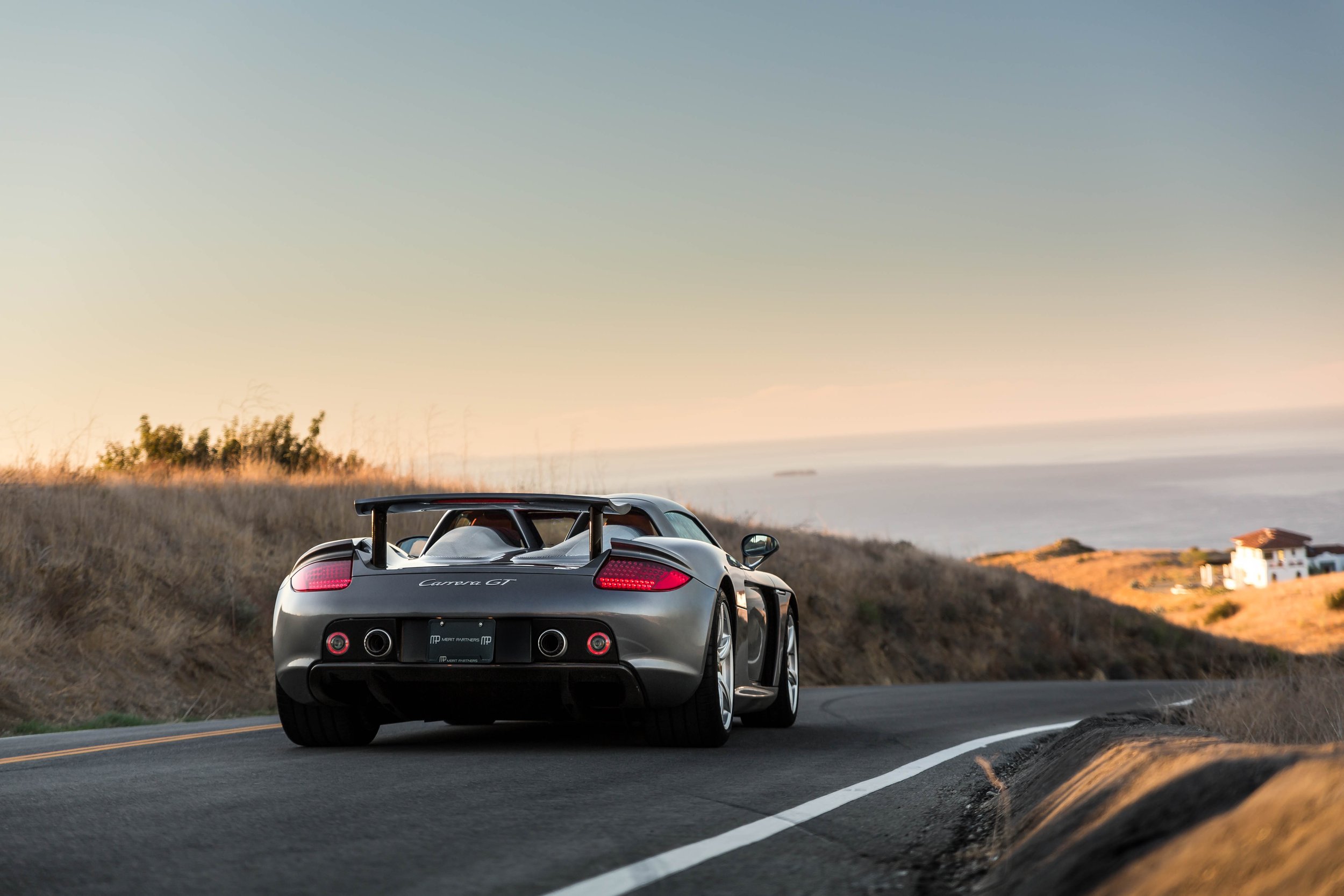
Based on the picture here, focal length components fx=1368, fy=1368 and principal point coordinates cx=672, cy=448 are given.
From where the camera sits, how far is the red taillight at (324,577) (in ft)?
23.2

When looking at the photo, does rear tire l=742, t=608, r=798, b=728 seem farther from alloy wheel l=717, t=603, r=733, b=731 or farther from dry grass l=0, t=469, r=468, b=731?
dry grass l=0, t=469, r=468, b=731

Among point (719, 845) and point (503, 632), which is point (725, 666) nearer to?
point (503, 632)

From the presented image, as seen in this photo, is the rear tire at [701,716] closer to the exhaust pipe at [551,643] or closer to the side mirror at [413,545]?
the exhaust pipe at [551,643]

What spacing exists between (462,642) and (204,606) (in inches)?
413

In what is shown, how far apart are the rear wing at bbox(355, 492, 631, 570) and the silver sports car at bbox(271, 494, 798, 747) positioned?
1 centimetres

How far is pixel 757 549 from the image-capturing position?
878cm

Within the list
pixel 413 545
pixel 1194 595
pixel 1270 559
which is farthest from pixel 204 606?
pixel 1270 559

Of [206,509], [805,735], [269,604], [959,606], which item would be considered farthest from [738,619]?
[959,606]

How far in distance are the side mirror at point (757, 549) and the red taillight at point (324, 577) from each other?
2615 millimetres

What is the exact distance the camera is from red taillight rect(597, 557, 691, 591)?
271 inches

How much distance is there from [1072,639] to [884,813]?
1133 inches

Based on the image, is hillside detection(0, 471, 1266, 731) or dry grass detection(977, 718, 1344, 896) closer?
dry grass detection(977, 718, 1344, 896)

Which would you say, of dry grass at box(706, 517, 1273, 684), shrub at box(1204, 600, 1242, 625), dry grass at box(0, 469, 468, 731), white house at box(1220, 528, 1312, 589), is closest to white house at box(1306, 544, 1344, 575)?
white house at box(1220, 528, 1312, 589)

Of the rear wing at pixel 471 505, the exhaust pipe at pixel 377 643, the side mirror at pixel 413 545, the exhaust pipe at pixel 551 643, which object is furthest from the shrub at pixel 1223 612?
the exhaust pipe at pixel 377 643
